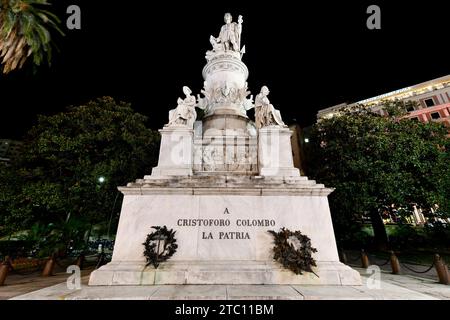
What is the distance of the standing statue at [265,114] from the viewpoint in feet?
33.4

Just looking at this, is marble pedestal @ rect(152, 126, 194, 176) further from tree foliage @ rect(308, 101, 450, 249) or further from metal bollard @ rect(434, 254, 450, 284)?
tree foliage @ rect(308, 101, 450, 249)

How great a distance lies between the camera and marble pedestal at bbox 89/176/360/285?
22.1 ft

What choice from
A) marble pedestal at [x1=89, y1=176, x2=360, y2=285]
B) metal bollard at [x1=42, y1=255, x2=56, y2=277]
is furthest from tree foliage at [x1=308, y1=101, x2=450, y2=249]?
metal bollard at [x1=42, y1=255, x2=56, y2=277]

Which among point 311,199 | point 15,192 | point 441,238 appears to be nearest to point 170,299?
point 311,199

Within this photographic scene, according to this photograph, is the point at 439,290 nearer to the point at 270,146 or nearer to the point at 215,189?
the point at 270,146

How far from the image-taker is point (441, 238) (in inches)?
918

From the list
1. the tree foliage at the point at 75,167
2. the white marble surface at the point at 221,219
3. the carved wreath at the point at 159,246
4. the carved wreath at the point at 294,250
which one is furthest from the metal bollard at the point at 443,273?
the tree foliage at the point at 75,167

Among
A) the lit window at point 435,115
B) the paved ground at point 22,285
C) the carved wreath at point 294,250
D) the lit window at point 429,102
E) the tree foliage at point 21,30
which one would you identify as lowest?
the paved ground at point 22,285

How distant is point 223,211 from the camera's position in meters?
7.95

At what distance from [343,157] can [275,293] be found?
52.8 feet

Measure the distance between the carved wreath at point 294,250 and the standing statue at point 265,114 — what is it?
186 inches

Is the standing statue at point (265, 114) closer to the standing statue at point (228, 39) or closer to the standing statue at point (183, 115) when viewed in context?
the standing statue at point (183, 115)

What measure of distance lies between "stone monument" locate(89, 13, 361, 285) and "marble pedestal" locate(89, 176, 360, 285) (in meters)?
0.03

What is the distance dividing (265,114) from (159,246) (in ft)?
22.4
